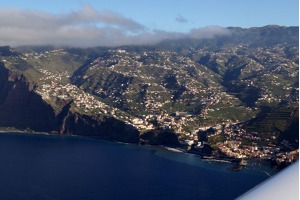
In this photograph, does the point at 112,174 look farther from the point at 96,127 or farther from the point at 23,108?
the point at 23,108

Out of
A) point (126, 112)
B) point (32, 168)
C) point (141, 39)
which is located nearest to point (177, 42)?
point (141, 39)

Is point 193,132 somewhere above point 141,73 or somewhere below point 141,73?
below

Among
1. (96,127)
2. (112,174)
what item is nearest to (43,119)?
(96,127)

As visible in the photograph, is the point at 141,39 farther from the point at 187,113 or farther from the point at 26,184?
the point at 26,184

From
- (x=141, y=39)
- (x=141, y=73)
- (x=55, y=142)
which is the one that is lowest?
(x=55, y=142)

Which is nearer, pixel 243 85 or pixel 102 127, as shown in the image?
pixel 102 127

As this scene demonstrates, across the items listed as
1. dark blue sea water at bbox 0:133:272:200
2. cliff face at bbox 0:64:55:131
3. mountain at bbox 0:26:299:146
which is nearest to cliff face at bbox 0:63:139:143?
cliff face at bbox 0:64:55:131

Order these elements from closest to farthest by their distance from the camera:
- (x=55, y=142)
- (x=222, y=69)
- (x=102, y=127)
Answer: (x=55, y=142) → (x=102, y=127) → (x=222, y=69)
